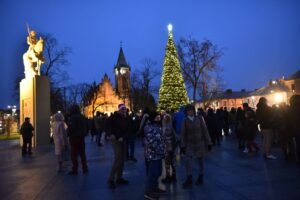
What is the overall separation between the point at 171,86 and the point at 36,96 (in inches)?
656

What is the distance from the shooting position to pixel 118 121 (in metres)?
9.59

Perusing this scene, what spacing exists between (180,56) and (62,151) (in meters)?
35.4

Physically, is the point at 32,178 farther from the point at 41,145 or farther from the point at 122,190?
the point at 41,145

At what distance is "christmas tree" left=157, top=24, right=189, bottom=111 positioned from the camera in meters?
38.5

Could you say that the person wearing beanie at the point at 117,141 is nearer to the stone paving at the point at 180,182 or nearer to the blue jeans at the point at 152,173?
the stone paving at the point at 180,182

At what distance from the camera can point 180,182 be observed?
9602 millimetres

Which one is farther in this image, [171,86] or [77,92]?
[77,92]

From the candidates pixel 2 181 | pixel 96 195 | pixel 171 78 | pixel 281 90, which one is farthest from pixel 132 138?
pixel 281 90

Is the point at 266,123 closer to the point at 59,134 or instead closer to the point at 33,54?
the point at 59,134

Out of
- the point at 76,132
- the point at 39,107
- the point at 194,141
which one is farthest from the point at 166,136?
the point at 39,107

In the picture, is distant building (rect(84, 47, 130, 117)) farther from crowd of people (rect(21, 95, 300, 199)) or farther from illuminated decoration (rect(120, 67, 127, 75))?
crowd of people (rect(21, 95, 300, 199))

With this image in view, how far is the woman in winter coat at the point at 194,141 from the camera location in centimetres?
915

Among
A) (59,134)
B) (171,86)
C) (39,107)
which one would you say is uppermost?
(171,86)

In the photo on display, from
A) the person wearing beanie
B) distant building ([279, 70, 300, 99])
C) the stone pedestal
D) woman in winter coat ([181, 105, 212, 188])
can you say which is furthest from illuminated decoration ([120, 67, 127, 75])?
woman in winter coat ([181, 105, 212, 188])
